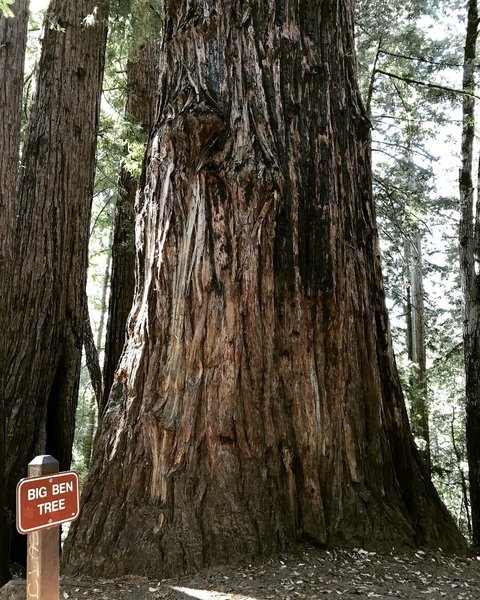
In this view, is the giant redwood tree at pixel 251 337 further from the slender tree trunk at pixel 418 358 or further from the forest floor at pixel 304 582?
the slender tree trunk at pixel 418 358

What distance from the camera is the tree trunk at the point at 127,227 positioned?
293 inches

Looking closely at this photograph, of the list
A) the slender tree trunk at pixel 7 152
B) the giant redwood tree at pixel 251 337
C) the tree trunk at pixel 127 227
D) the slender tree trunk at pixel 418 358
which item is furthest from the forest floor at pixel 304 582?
the slender tree trunk at pixel 418 358

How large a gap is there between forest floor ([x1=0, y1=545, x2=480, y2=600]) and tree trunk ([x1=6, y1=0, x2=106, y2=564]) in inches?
123

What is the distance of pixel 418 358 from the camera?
13828mm

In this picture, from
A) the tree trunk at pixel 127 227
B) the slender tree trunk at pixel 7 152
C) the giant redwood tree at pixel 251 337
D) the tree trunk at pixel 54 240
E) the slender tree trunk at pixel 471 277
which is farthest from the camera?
the tree trunk at pixel 127 227

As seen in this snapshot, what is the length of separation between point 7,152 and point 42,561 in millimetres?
3264

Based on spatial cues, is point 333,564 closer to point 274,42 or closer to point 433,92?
point 274,42

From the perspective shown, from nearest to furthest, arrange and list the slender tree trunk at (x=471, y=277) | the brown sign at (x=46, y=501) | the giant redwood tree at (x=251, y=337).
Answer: the brown sign at (x=46, y=501)
the giant redwood tree at (x=251, y=337)
the slender tree trunk at (x=471, y=277)

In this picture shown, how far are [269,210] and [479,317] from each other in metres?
3.85

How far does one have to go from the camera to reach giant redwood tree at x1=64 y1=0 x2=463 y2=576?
127 inches

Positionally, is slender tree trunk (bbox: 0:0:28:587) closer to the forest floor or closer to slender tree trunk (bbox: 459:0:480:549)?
the forest floor

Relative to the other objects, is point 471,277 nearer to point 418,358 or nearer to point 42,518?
point 42,518

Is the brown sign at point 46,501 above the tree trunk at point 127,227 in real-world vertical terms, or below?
below

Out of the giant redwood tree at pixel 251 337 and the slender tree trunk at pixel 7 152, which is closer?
the giant redwood tree at pixel 251 337
